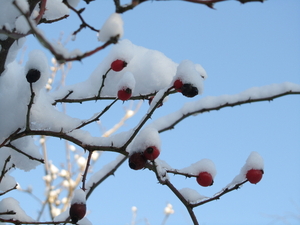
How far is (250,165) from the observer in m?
1.45

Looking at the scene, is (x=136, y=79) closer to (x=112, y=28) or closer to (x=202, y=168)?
(x=202, y=168)

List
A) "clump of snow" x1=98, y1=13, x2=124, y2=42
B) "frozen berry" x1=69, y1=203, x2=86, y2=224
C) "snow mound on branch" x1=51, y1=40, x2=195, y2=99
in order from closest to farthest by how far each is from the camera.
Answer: "clump of snow" x1=98, y1=13, x2=124, y2=42
"frozen berry" x1=69, y1=203, x2=86, y2=224
"snow mound on branch" x1=51, y1=40, x2=195, y2=99

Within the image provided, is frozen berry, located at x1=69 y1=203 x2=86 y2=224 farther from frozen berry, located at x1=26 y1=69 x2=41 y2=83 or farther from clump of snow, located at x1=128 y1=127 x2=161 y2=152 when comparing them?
frozen berry, located at x1=26 y1=69 x2=41 y2=83

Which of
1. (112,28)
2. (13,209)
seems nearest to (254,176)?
(112,28)

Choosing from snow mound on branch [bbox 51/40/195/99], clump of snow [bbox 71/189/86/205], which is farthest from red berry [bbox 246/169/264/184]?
clump of snow [bbox 71/189/86/205]

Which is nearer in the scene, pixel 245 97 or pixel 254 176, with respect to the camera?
pixel 254 176

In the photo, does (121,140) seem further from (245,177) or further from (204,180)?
(245,177)

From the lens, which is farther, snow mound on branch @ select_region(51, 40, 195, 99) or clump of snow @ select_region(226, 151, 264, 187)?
snow mound on branch @ select_region(51, 40, 195, 99)

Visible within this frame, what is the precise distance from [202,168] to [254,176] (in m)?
0.24

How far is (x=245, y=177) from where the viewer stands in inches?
57.3

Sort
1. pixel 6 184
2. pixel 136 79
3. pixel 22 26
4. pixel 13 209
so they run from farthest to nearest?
pixel 136 79 → pixel 6 184 → pixel 13 209 → pixel 22 26

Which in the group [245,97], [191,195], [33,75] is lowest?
[191,195]

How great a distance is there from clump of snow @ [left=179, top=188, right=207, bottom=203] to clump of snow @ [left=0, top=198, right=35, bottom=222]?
0.74m

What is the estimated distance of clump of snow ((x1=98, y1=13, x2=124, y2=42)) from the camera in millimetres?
782
